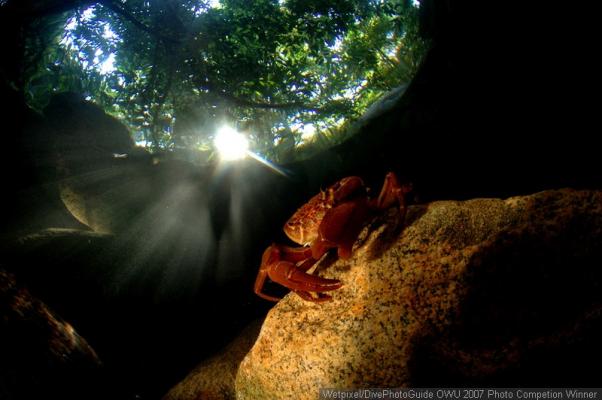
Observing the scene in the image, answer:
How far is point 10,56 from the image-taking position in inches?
253

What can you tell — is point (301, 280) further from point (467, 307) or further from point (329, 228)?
point (467, 307)

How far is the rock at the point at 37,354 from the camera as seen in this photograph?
1.86m

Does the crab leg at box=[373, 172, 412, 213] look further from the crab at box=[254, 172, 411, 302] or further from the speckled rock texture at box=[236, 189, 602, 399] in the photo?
the speckled rock texture at box=[236, 189, 602, 399]

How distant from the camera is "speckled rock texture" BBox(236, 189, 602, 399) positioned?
4.66ft

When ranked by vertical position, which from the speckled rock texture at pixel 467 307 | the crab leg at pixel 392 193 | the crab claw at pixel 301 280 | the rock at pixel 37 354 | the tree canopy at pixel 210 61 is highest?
the tree canopy at pixel 210 61

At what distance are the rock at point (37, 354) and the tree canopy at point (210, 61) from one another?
5.45 metres

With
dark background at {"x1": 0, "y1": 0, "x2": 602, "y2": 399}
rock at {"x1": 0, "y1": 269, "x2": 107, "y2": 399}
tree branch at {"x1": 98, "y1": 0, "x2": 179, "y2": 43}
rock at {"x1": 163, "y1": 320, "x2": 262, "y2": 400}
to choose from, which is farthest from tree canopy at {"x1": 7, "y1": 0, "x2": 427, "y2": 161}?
rock at {"x1": 0, "y1": 269, "x2": 107, "y2": 399}

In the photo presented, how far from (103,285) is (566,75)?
7.07 m

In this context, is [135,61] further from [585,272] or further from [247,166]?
[585,272]

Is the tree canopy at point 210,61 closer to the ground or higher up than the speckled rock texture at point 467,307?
higher up

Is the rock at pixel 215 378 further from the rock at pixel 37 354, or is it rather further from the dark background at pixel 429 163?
the rock at pixel 37 354

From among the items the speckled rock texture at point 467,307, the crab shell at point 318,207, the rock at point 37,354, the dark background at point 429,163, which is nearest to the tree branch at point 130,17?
the dark background at point 429,163

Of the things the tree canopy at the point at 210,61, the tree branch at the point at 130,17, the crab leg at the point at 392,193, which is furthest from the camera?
the tree canopy at the point at 210,61

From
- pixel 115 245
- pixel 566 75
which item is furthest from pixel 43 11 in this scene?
pixel 566 75
